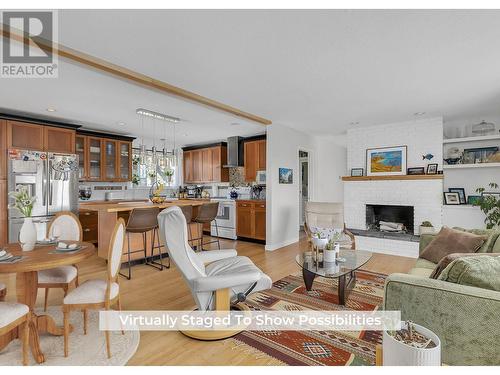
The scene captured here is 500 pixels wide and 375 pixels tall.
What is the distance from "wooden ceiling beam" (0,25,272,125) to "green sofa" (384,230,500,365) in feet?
9.33

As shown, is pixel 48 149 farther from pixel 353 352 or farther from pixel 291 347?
pixel 353 352

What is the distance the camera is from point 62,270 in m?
2.53

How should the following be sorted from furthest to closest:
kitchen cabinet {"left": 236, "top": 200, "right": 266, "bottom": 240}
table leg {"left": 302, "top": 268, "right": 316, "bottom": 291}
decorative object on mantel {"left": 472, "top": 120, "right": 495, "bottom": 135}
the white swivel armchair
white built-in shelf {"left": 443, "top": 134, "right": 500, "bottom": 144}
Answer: kitchen cabinet {"left": 236, "top": 200, "right": 266, "bottom": 240}
decorative object on mantel {"left": 472, "top": 120, "right": 495, "bottom": 135}
white built-in shelf {"left": 443, "top": 134, "right": 500, "bottom": 144}
table leg {"left": 302, "top": 268, "right": 316, "bottom": 291}
the white swivel armchair

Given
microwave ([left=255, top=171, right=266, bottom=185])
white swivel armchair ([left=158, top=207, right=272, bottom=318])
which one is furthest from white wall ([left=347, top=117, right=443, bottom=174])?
white swivel armchair ([left=158, top=207, right=272, bottom=318])

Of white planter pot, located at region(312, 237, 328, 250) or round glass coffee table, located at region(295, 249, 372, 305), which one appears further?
white planter pot, located at region(312, 237, 328, 250)

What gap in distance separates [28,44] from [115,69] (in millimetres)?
640

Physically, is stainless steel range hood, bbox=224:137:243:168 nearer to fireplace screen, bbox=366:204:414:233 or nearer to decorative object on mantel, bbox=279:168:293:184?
decorative object on mantel, bbox=279:168:293:184

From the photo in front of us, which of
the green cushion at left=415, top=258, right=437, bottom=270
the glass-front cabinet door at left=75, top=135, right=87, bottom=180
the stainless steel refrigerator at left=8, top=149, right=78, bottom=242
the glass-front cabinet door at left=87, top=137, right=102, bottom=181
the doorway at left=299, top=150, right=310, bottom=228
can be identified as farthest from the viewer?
the doorway at left=299, top=150, right=310, bottom=228

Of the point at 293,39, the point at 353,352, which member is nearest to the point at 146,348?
the point at 353,352

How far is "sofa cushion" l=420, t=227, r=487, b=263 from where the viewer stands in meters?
2.58

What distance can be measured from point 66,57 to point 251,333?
8.97 ft

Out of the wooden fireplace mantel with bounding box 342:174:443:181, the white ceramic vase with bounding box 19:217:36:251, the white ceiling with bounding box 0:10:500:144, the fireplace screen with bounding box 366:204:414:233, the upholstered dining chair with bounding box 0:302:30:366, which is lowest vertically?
the upholstered dining chair with bounding box 0:302:30:366

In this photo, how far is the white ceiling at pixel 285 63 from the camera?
191cm

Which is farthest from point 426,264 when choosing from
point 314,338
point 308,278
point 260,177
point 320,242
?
point 260,177
